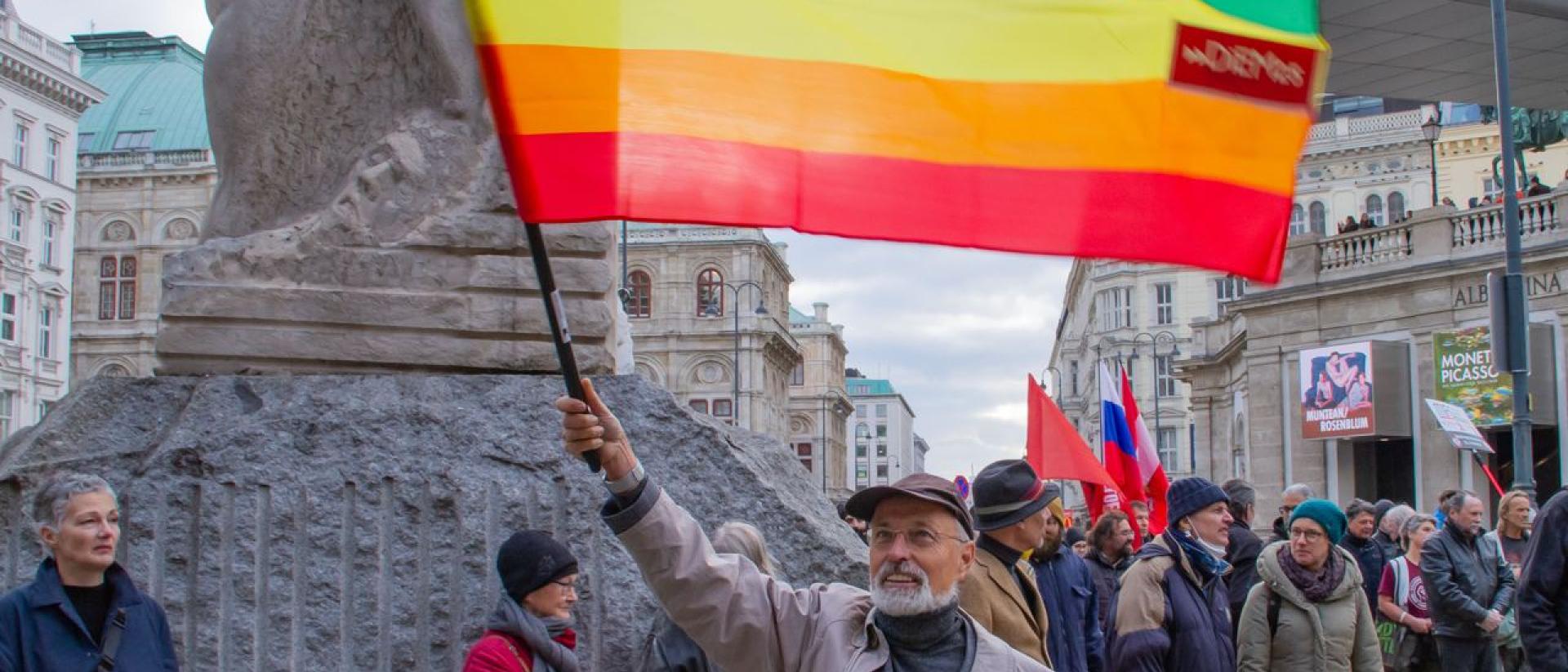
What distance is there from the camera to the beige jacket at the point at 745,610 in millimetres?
3072

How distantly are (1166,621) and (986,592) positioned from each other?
1641mm

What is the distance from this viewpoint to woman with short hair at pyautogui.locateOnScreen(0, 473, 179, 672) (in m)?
4.01

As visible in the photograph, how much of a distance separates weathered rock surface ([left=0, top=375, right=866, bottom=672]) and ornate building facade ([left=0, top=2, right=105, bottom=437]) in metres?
49.5

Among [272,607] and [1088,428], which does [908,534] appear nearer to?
[272,607]

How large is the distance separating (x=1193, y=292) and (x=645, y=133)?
245 feet

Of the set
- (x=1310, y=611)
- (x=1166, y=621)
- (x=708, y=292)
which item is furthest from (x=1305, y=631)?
→ (x=708, y=292)

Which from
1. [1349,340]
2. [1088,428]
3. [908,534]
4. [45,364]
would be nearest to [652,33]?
[908,534]

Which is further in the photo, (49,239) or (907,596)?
(49,239)

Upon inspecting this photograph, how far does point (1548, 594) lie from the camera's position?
6430 millimetres

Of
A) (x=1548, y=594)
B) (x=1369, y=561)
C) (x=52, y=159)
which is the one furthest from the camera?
(x=52, y=159)

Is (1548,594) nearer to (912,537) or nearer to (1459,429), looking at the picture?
(912,537)

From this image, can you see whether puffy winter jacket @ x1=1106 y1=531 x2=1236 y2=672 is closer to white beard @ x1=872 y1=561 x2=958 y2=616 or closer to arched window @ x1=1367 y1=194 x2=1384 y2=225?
white beard @ x1=872 y1=561 x2=958 y2=616

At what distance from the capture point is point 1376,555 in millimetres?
10859

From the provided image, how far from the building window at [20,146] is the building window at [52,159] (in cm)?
91
